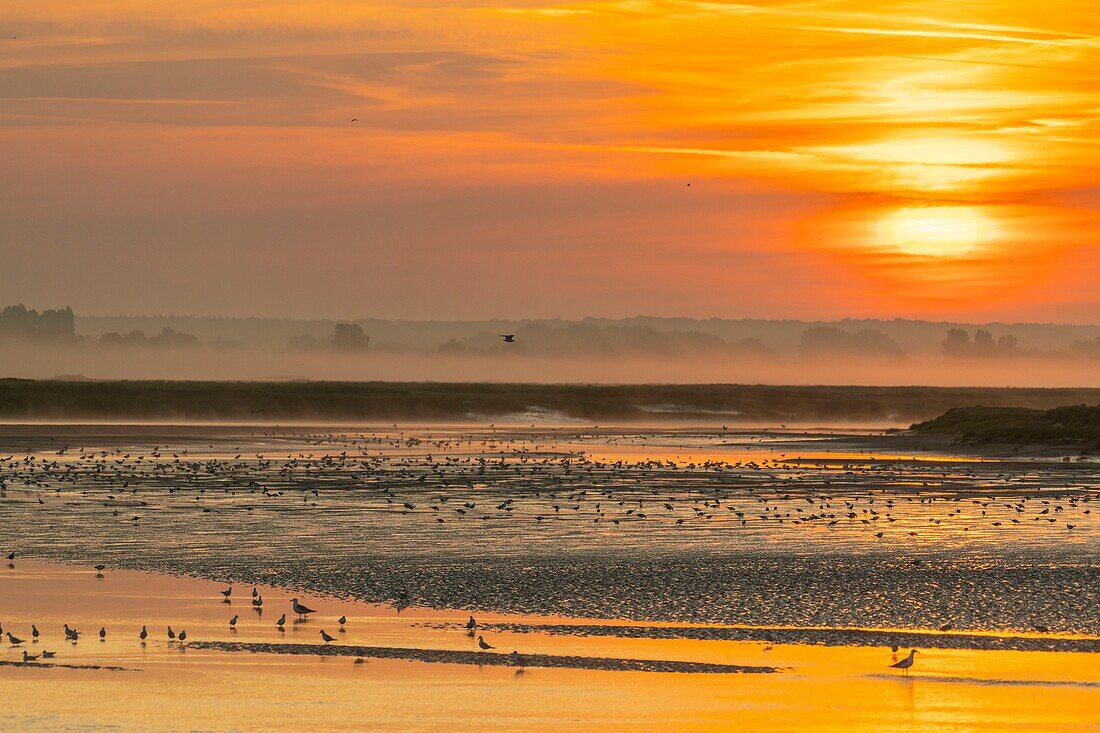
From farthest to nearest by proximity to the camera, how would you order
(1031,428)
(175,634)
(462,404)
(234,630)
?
1. (462,404)
2. (1031,428)
3. (234,630)
4. (175,634)

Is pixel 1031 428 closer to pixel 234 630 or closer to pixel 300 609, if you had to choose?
pixel 300 609

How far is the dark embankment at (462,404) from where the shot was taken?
Result: 129250mm

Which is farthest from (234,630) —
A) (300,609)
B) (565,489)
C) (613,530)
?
(565,489)

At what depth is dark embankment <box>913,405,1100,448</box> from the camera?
79.3 meters

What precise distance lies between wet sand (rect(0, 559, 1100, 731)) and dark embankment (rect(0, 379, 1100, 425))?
109 metres

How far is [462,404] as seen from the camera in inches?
5659

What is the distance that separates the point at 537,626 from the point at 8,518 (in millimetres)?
Answer: 20088

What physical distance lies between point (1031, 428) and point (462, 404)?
226 ft

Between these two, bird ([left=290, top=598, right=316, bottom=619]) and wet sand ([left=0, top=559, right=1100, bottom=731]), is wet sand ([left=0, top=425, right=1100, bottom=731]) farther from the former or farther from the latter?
bird ([left=290, top=598, right=316, bottom=619])

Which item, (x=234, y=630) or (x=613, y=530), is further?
(x=613, y=530)

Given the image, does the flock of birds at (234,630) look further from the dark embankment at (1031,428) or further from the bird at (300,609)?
the dark embankment at (1031,428)

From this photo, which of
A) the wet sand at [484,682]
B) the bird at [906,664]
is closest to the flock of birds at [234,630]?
the bird at [906,664]

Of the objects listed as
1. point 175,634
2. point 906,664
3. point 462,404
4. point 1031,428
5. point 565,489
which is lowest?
point 175,634

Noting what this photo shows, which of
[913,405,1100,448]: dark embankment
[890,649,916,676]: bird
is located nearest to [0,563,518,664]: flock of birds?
[890,649,916,676]: bird
